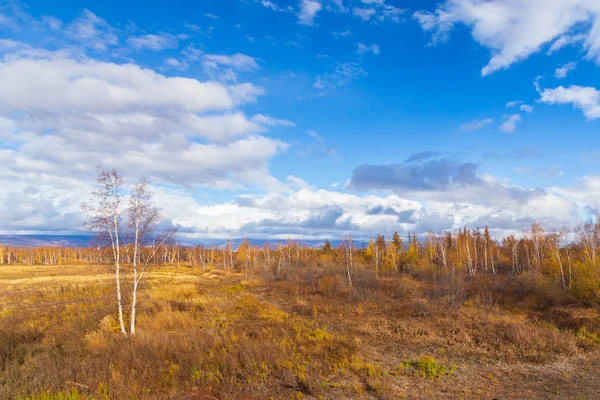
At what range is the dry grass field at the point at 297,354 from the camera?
11.6 metres

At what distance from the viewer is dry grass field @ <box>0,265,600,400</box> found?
1164 cm

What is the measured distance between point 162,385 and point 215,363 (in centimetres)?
241

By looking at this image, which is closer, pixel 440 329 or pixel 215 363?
pixel 215 363

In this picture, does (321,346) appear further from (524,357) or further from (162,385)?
(524,357)

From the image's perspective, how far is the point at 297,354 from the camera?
586 inches

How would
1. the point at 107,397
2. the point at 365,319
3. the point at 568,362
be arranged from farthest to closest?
the point at 365,319
the point at 568,362
the point at 107,397

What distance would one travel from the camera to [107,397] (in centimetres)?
1045

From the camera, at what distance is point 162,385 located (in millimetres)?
11750

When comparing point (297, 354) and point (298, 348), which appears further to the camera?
point (298, 348)

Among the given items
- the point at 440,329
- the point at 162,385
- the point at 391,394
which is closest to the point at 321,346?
the point at 391,394

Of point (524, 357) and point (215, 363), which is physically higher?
point (215, 363)

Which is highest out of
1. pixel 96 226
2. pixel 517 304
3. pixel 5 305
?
pixel 96 226

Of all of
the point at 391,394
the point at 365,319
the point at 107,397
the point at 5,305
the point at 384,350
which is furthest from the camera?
the point at 5,305

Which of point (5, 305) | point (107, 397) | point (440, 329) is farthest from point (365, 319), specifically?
point (5, 305)
